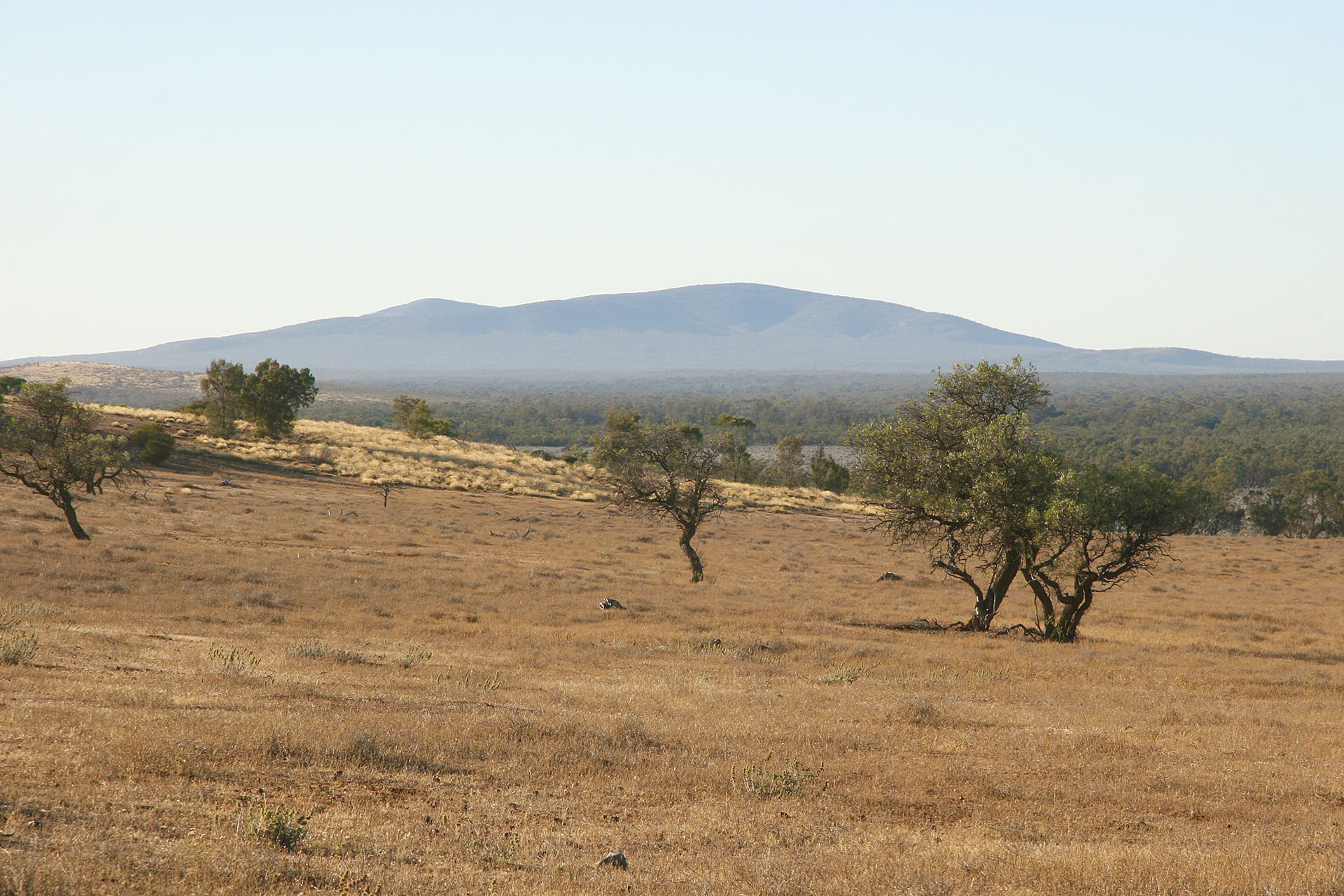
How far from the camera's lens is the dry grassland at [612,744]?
7.93 metres

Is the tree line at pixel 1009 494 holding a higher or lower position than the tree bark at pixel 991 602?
higher

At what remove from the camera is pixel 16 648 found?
45.9ft

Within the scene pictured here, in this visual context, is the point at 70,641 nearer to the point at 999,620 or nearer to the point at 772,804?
the point at 772,804

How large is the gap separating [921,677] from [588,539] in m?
32.7

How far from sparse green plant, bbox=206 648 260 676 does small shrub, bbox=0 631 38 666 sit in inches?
96.1

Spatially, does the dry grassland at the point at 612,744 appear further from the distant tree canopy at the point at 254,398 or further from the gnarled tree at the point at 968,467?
the distant tree canopy at the point at 254,398

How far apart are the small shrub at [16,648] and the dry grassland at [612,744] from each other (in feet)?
0.54

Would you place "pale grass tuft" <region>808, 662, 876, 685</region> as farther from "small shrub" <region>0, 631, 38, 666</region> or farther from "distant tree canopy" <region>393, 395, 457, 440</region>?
"distant tree canopy" <region>393, 395, 457, 440</region>

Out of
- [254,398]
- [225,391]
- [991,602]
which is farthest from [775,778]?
[225,391]

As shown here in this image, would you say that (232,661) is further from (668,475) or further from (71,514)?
(668,475)

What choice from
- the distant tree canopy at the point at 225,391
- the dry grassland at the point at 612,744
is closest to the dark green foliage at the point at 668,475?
the dry grassland at the point at 612,744

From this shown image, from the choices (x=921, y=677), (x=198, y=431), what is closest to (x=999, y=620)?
(x=921, y=677)

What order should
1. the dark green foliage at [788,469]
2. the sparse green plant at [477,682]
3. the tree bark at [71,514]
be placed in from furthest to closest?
the dark green foliage at [788,469]
the tree bark at [71,514]
the sparse green plant at [477,682]

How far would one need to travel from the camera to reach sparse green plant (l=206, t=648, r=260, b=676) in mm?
14758
